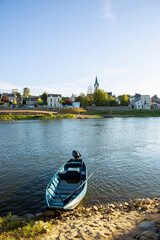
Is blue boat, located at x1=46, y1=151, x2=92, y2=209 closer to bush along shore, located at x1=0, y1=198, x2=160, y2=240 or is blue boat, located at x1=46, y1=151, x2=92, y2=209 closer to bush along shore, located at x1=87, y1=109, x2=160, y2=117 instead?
bush along shore, located at x1=0, y1=198, x2=160, y2=240

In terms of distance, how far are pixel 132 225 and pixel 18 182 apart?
33.1 ft

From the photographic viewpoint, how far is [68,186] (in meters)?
12.0

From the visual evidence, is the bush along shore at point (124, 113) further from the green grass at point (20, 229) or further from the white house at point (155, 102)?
the green grass at point (20, 229)

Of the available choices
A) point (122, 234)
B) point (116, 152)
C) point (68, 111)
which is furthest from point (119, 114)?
point (122, 234)

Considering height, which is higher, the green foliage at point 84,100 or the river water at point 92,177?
the green foliage at point 84,100

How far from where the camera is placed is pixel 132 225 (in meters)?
7.69

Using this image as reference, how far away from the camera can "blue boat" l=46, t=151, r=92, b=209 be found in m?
A: 9.66

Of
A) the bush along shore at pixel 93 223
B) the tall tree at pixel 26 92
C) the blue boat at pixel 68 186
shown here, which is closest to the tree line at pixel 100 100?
the tall tree at pixel 26 92

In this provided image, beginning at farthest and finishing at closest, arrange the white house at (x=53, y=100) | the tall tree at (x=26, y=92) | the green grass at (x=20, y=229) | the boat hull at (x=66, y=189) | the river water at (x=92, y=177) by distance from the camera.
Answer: the tall tree at (x=26, y=92) < the white house at (x=53, y=100) < the river water at (x=92, y=177) < the boat hull at (x=66, y=189) < the green grass at (x=20, y=229)

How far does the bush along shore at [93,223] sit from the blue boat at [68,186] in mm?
704

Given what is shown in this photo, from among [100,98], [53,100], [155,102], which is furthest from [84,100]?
[155,102]

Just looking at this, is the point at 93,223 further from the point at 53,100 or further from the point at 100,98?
the point at 53,100

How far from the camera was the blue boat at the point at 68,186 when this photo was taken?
31.7 feet

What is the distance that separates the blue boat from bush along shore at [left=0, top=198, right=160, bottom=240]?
70 cm
